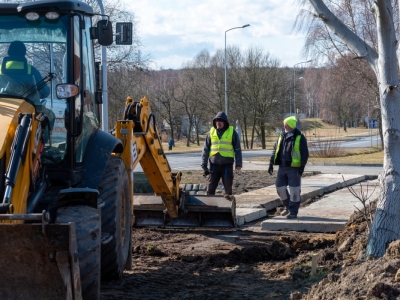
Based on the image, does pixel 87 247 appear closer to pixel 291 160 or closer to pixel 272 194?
pixel 291 160

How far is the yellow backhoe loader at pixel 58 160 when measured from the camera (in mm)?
4859

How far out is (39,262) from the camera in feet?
16.0

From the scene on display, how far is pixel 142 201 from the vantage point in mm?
11023

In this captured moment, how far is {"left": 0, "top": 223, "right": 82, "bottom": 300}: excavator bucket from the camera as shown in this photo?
188 inches

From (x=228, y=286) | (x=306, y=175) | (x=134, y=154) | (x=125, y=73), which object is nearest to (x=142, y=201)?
(x=134, y=154)

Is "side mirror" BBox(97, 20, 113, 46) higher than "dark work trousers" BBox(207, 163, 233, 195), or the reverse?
"side mirror" BBox(97, 20, 113, 46)

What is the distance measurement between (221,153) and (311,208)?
2.11 metres

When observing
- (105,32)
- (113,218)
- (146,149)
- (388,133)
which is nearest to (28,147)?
(113,218)

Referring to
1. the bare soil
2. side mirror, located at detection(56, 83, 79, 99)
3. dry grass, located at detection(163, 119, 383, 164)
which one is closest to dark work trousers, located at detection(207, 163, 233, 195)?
the bare soil

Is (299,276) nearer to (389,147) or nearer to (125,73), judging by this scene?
(389,147)

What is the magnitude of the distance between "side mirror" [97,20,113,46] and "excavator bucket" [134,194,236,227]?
4174 millimetres

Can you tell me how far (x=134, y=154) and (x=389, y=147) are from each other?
2894mm

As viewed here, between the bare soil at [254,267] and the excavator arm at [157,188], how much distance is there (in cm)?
24

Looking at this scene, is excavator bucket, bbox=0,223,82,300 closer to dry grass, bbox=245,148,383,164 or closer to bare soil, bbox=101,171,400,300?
bare soil, bbox=101,171,400,300
